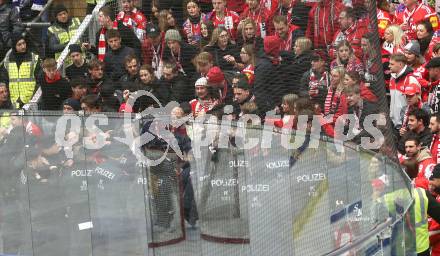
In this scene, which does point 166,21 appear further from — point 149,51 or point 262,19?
point 262,19

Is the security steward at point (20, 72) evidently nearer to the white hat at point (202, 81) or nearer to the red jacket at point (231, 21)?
the white hat at point (202, 81)

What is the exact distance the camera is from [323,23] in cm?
823

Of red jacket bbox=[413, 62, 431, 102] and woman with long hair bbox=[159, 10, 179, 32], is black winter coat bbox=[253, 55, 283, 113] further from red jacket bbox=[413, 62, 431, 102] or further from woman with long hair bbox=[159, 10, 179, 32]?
red jacket bbox=[413, 62, 431, 102]

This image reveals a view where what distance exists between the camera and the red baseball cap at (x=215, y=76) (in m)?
8.93

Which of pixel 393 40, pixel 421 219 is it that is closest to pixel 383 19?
pixel 393 40

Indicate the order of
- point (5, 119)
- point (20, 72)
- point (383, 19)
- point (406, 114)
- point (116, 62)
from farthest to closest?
point (383, 19) < point (20, 72) < point (406, 114) < point (5, 119) < point (116, 62)

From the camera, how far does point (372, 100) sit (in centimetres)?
841

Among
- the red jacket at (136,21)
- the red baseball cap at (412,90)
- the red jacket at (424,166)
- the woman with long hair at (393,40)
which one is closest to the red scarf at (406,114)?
the red baseball cap at (412,90)

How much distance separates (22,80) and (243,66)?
2.48m

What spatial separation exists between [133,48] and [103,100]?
0.56 m

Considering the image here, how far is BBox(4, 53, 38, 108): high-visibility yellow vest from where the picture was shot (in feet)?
33.1

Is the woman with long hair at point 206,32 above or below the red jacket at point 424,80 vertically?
above

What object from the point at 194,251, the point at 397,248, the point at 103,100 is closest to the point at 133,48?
the point at 103,100

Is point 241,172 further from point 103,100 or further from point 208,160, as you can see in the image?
point 103,100
